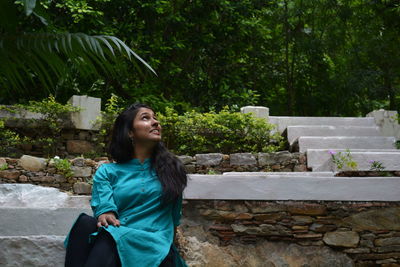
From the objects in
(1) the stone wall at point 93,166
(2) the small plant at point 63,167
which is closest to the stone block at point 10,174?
(1) the stone wall at point 93,166

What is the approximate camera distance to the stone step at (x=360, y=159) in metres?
4.57

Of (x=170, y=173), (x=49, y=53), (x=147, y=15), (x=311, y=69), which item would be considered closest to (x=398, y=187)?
(x=170, y=173)

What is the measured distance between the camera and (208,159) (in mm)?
5367

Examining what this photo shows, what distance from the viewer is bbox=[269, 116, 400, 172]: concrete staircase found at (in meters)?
4.69

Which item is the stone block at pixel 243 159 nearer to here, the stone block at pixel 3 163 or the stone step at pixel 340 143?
the stone step at pixel 340 143

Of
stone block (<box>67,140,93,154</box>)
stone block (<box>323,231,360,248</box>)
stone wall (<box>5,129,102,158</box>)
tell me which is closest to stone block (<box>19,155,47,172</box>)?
stone wall (<box>5,129,102,158</box>)

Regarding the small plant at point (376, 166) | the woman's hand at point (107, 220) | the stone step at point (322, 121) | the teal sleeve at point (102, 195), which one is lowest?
the small plant at point (376, 166)

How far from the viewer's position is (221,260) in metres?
3.18

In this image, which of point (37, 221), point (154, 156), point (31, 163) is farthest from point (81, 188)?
point (154, 156)

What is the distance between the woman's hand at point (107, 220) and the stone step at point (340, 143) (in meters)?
3.88

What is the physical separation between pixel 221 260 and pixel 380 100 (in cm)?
755

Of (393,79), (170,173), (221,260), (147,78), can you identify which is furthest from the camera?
(393,79)

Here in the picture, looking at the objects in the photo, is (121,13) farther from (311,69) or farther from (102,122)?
(311,69)

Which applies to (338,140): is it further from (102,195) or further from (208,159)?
(102,195)
